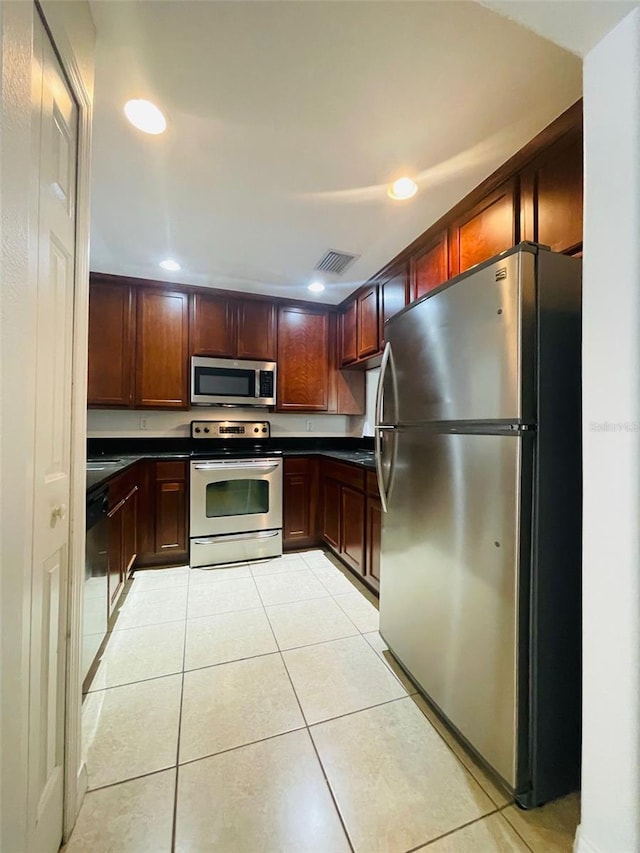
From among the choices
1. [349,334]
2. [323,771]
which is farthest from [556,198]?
[323,771]

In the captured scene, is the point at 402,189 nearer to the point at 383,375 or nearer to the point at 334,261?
the point at 334,261

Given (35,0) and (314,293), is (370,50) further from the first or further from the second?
(314,293)

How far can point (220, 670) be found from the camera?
166cm

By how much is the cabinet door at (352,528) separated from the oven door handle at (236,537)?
0.67 m

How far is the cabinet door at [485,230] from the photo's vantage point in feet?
5.29

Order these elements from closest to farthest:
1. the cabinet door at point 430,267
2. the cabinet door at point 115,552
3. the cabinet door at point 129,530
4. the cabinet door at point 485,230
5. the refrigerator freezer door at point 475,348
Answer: the refrigerator freezer door at point 475,348
the cabinet door at point 485,230
the cabinet door at point 115,552
the cabinet door at point 430,267
the cabinet door at point 129,530

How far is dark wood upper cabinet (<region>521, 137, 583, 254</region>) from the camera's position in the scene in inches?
52.5

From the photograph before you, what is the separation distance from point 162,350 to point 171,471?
107 cm

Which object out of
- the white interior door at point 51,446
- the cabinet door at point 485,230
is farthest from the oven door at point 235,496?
the cabinet door at point 485,230

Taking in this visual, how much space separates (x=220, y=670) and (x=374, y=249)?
2.68m

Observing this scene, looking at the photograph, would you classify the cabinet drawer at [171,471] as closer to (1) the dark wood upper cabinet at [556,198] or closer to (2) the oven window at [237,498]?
(2) the oven window at [237,498]

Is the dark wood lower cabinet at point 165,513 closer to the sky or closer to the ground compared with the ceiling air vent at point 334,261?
closer to the ground

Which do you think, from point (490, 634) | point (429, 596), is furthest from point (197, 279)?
point (490, 634)

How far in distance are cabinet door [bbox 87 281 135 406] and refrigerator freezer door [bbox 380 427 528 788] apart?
2.44 m
